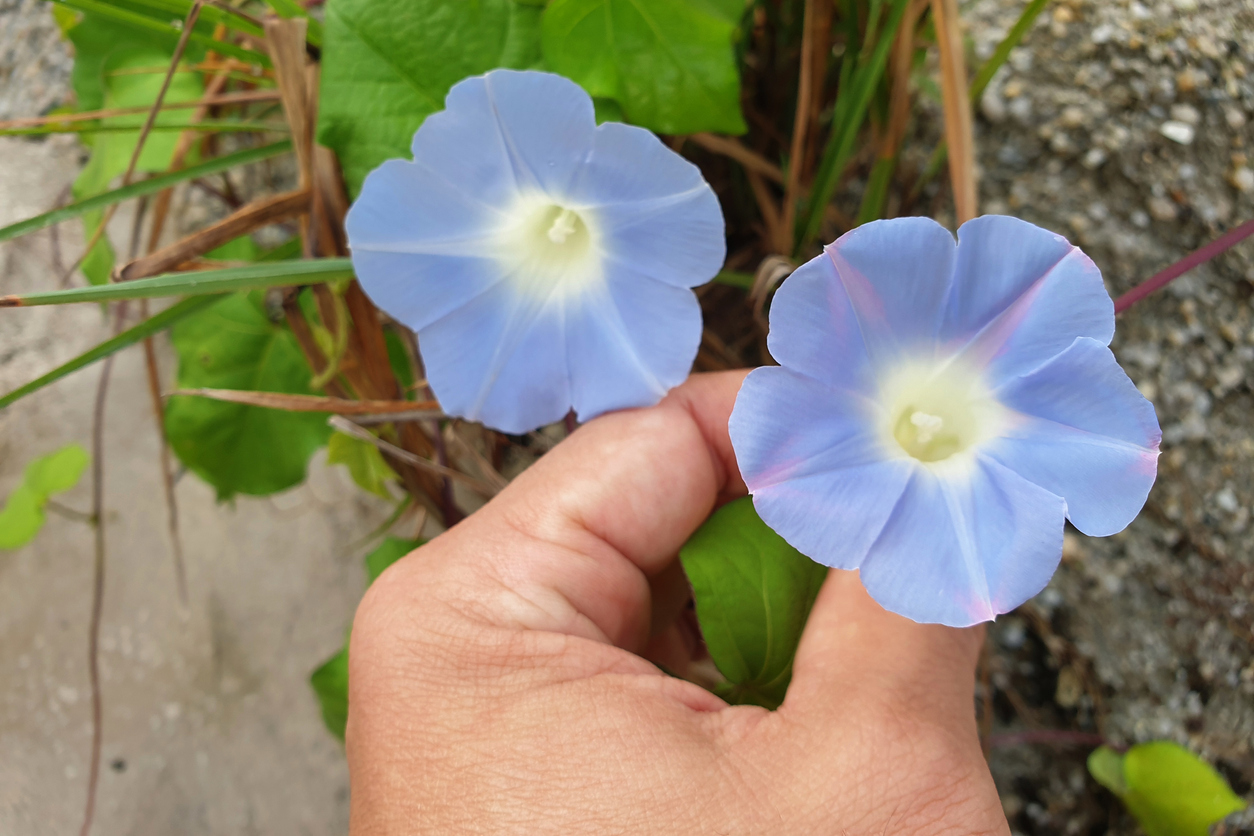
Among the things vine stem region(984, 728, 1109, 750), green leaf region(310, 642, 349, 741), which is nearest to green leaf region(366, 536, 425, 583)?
green leaf region(310, 642, 349, 741)

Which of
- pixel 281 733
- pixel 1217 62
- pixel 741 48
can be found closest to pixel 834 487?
pixel 741 48

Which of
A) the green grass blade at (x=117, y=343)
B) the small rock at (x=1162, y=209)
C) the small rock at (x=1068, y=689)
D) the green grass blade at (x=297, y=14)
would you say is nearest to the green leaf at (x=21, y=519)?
the green grass blade at (x=117, y=343)

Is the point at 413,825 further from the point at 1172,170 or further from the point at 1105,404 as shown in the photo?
the point at 1172,170

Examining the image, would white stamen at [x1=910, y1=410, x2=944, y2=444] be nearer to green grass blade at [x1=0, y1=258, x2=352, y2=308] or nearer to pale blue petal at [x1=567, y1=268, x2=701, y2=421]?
pale blue petal at [x1=567, y1=268, x2=701, y2=421]

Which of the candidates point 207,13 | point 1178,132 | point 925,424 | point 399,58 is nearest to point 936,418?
point 925,424

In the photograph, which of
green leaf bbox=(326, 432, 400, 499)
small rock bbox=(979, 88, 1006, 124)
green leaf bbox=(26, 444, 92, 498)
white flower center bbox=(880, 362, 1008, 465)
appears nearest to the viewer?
white flower center bbox=(880, 362, 1008, 465)
